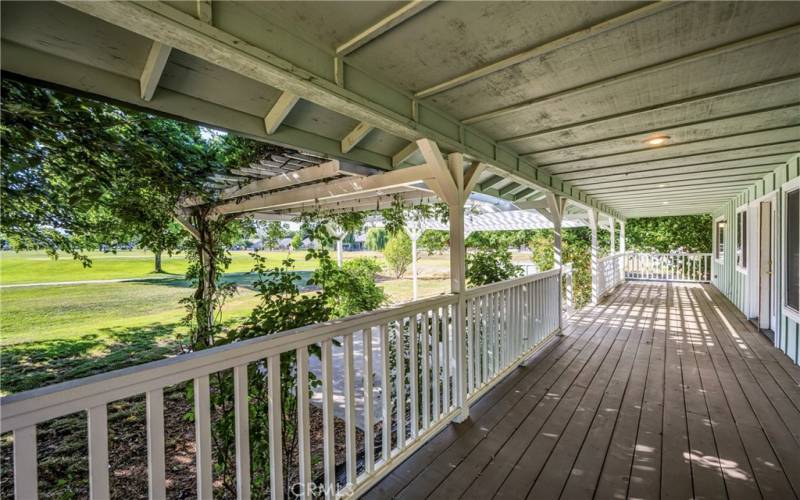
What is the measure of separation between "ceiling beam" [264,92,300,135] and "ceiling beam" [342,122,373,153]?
0.56 m

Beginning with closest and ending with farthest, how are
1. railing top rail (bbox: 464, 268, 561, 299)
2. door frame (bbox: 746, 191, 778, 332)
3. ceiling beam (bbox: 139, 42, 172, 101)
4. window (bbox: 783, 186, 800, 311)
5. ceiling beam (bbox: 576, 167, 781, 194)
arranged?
ceiling beam (bbox: 139, 42, 172, 101)
railing top rail (bbox: 464, 268, 561, 299)
window (bbox: 783, 186, 800, 311)
ceiling beam (bbox: 576, 167, 781, 194)
door frame (bbox: 746, 191, 778, 332)

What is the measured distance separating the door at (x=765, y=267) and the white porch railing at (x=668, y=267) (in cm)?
672

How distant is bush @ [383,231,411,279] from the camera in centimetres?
1575

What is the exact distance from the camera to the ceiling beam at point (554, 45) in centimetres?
143

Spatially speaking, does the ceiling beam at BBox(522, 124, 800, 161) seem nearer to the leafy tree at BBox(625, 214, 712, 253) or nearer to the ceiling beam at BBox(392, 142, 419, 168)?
the ceiling beam at BBox(392, 142, 419, 168)

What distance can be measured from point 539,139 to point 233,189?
357 centimetres

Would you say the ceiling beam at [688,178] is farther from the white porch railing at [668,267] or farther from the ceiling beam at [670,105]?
the white porch railing at [668,267]

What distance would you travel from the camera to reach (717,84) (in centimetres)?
211

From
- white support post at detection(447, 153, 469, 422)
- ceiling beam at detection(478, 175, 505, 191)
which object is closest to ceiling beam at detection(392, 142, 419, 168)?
white support post at detection(447, 153, 469, 422)

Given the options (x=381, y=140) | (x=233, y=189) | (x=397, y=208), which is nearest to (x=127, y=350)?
(x=233, y=189)

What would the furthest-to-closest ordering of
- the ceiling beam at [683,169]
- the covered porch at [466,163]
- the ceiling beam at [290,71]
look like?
the ceiling beam at [683,169]
the covered porch at [466,163]
the ceiling beam at [290,71]

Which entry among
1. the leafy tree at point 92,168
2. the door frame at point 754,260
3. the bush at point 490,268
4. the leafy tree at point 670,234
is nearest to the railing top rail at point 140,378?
the leafy tree at point 92,168

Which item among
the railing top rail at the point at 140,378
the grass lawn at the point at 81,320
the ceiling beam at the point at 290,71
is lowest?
the grass lawn at the point at 81,320

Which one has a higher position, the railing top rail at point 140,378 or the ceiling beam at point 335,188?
the ceiling beam at point 335,188
